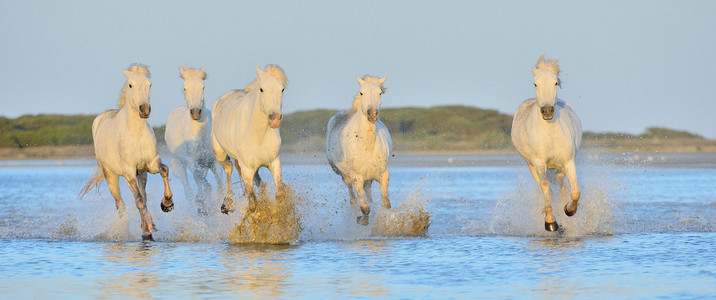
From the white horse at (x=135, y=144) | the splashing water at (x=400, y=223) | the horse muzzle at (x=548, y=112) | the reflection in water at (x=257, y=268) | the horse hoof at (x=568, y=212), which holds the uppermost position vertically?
the horse muzzle at (x=548, y=112)

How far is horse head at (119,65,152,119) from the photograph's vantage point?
12.5m

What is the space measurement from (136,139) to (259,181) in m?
1.69

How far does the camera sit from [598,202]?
13648 millimetres

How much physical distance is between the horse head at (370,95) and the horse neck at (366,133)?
0.49ft

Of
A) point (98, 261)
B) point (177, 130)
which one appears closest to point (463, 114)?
point (177, 130)

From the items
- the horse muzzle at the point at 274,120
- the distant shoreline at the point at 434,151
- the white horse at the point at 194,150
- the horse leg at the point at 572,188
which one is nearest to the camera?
the horse muzzle at the point at 274,120

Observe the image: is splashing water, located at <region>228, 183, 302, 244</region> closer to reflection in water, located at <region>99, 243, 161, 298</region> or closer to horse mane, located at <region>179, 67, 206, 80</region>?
reflection in water, located at <region>99, 243, 161, 298</region>

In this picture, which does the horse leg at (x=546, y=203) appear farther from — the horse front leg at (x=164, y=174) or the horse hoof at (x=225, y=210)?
the horse front leg at (x=164, y=174)

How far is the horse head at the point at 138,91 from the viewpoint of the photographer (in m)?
12.5

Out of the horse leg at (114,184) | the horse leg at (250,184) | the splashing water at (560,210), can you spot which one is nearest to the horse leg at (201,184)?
the horse leg at (114,184)

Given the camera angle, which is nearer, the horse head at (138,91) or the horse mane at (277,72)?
the horse mane at (277,72)

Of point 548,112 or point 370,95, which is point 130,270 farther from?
point 548,112

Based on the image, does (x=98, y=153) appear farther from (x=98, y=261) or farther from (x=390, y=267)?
(x=390, y=267)

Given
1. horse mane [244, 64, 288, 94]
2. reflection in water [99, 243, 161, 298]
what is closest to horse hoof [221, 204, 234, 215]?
reflection in water [99, 243, 161, 298]
